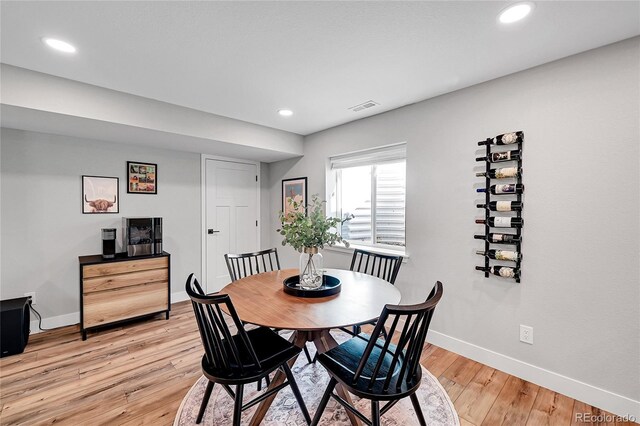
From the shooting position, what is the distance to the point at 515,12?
154 cm

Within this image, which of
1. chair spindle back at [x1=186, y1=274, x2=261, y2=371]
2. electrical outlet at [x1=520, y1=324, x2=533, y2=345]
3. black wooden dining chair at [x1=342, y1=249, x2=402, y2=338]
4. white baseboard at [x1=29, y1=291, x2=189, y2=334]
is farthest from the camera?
white baseboard at [x1=29, y1=291, x2=189, y2=334]

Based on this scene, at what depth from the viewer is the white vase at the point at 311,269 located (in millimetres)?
2107

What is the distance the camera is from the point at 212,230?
4.20 meters

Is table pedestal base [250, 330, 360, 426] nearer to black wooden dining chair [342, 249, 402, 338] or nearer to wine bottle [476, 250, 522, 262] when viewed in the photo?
black wooden dining chair [342, 249, 402, 338]

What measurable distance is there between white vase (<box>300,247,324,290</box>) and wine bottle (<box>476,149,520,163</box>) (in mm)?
1571

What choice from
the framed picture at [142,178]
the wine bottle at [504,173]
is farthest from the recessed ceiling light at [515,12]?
the framed picture at [142,178]

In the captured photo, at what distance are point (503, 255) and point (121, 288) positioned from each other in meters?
3.62

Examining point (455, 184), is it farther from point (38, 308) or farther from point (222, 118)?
point (38, 308)

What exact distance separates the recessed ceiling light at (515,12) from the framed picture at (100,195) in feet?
12.8

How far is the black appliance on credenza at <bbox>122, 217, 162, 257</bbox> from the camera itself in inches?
125

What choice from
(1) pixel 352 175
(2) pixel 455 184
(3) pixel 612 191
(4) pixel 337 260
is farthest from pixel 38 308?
(3) pixel 612 191

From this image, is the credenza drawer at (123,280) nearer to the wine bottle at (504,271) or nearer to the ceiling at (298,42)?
the ceiling at (298,42)

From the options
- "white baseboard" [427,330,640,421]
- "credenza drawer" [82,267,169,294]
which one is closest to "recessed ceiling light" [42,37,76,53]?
"credenza drawer" [82,267,169,294]

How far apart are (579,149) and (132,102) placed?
3.60m
